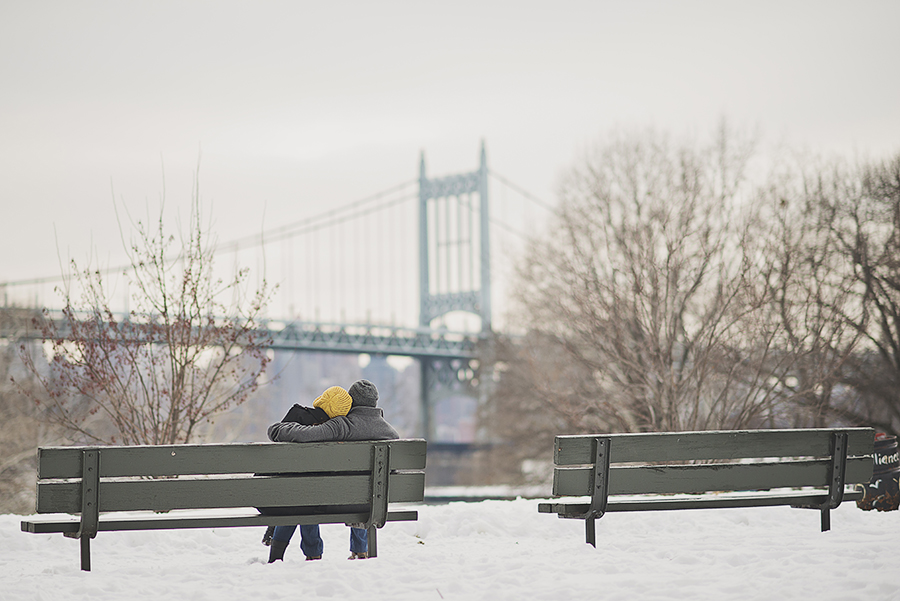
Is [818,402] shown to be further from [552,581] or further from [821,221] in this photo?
[552,581]

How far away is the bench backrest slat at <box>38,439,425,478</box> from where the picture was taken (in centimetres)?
398

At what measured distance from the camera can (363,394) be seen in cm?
449

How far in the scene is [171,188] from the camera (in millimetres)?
7113

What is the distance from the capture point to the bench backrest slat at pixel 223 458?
13.1 feet

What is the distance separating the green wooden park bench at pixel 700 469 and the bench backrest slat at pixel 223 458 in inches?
31.2

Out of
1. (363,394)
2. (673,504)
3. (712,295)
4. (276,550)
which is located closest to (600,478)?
(673,504)

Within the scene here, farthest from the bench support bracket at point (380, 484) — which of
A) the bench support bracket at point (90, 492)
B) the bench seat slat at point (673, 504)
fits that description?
the bench support bracket at point (90, 492)

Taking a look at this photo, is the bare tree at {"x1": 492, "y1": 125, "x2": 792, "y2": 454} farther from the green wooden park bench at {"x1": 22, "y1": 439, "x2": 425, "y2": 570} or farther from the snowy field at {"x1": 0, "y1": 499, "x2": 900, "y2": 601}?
the green wooden park bench at {"x1": 22, "y1": 439, "x2": 425, "y2": 570}

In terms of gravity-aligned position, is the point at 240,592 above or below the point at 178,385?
below

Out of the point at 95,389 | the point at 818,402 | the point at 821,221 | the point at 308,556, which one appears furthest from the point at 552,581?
the point at 821,221

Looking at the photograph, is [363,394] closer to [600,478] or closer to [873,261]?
[600,478]

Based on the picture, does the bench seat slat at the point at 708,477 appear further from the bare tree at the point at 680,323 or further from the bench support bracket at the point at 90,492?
the bare tree at the point at 680,323

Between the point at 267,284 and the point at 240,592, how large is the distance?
150 inches

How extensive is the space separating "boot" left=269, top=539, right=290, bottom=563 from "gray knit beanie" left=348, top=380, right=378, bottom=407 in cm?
70
